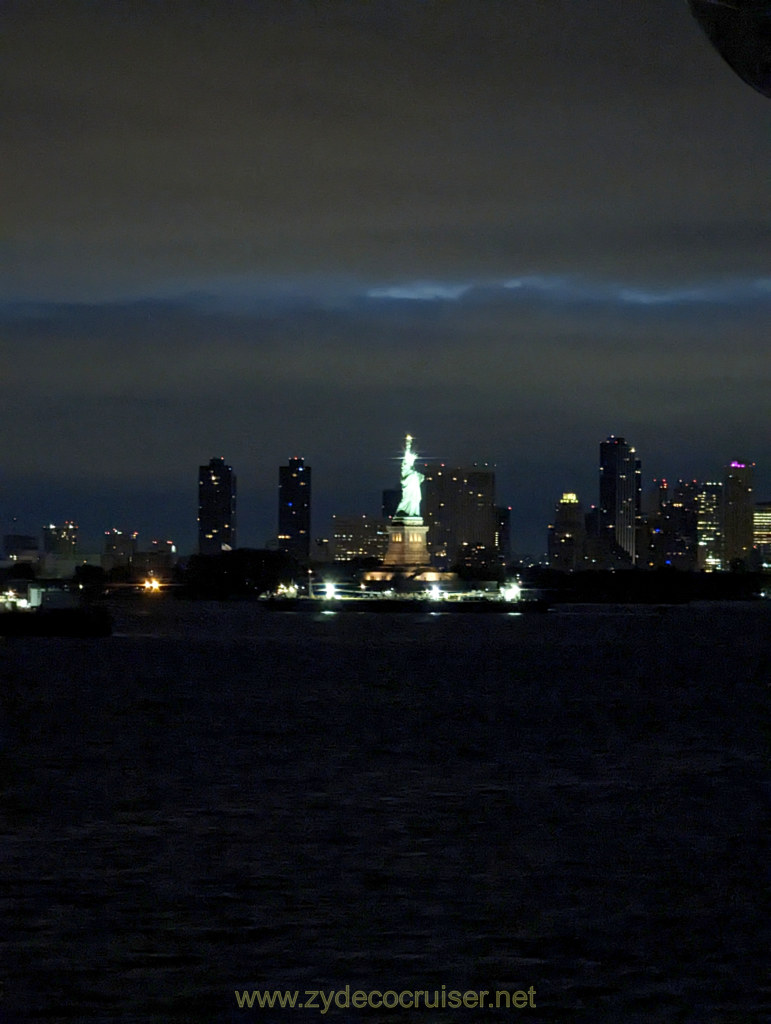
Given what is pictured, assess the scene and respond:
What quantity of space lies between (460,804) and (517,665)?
140ft

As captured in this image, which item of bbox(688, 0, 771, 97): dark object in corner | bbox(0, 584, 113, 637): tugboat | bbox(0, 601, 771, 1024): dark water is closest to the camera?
bbox(688, 0, 771, 97): dark object in corner

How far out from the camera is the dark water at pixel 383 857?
40.0ft

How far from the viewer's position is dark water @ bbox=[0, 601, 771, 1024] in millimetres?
12195

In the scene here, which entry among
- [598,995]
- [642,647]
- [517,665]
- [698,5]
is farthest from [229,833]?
[642,647]

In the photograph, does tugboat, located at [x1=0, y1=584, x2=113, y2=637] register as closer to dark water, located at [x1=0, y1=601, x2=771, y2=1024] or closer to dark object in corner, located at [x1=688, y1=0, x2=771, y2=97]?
dark water, located at [x1=0, y1=601, x2=771, y2=1024]

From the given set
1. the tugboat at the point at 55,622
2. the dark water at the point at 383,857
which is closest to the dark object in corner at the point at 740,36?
the dark water at the point at 383,857

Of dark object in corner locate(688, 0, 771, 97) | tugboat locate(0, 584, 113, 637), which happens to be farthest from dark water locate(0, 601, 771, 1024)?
tugboat locate(0, 584, 113, 637)

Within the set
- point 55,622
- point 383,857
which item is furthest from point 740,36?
point 55,622

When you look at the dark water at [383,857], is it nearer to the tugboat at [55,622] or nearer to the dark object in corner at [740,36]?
the dark object in corner at [740,36]

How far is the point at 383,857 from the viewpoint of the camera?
17.3 m

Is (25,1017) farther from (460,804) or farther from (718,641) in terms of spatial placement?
(718,641)

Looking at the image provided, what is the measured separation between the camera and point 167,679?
53531 millimetres

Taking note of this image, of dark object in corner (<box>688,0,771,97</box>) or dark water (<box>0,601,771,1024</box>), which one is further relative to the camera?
dark water (<box>0,601,771,1024</box>)

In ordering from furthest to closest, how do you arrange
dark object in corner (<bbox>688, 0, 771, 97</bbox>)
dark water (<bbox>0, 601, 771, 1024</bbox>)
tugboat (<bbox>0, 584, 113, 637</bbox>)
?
tugboat (<bbox>0, 584, 113, 637</bbox>) → dark water (<bbox>0, 601, 771, 1024</bbox>) → dark object in corner (<bbox>688, 0, 771, 97</bbox>)
